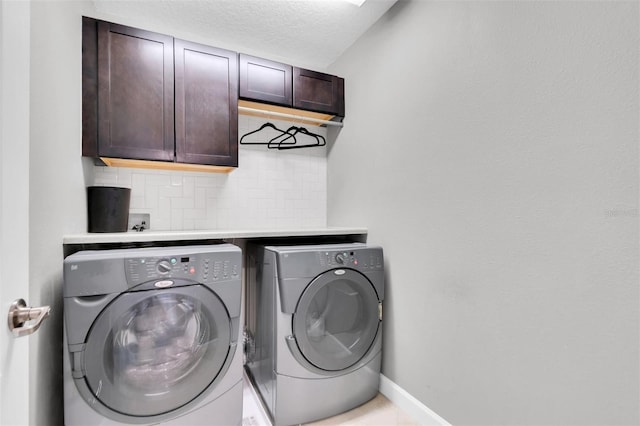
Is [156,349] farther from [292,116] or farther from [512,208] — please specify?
[292,116]

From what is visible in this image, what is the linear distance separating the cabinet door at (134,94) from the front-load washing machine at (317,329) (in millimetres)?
980

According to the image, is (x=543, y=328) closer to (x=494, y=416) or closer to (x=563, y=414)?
(x=563, y=414)

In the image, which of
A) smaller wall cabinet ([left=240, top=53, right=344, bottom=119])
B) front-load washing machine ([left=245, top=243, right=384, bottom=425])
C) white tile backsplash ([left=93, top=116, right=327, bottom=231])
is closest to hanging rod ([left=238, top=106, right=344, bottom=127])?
smaller wall cabinet ([left=240, top=53, right=344, bottom=119])

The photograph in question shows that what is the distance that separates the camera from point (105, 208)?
1.71 m

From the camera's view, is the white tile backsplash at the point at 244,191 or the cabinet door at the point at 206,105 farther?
the white tile backsplash at the point at 244,191

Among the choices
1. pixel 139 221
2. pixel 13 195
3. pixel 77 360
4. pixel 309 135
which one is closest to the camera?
pixel 13 195

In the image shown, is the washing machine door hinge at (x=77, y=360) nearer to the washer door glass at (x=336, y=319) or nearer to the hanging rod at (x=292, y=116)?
the washer door glass at (x=336, y=319)

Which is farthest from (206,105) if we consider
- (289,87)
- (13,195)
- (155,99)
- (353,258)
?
(13,195)

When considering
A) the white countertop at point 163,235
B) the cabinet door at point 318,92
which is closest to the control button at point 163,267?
the white countertop at point 163,235

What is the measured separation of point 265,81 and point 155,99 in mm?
754

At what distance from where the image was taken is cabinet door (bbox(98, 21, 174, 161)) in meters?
1.69

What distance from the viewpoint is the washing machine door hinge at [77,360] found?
119 cm

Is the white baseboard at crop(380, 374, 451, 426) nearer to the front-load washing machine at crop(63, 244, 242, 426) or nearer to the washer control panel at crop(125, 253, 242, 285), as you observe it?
the front-load washing machine at crop(63, 244, 242, 426)

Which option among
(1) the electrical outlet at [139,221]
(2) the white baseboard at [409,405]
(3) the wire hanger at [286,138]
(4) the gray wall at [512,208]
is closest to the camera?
(4) the gray wall at [512,208]
